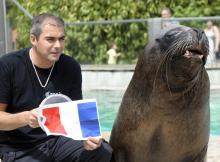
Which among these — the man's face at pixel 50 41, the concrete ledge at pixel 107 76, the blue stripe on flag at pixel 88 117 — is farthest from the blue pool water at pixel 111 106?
the blue stripe on flag at pixel 88 117

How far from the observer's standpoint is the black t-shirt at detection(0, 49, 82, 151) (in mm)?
3877

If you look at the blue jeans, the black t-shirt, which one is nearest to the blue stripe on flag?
the blue jeans

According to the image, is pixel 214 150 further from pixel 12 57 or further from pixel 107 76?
pixel 107 76

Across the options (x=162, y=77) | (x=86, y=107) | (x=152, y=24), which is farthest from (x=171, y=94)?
(x=152, y=24)

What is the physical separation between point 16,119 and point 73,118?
0.37 m

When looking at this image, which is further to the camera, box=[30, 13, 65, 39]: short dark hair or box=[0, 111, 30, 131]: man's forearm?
box=[30, 13, 65, 39]: short dark hair

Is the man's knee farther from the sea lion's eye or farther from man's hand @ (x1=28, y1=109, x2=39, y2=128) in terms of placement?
the sea lion's eye

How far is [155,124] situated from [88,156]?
50cm

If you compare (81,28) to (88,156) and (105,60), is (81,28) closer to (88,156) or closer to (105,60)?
(105,60)

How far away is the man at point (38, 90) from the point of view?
3.81 meters

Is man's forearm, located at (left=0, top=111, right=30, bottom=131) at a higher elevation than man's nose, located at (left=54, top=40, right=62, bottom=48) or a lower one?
lower

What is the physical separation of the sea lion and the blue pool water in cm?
514

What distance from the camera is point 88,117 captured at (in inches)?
139

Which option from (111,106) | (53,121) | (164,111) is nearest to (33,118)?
(53,121)
